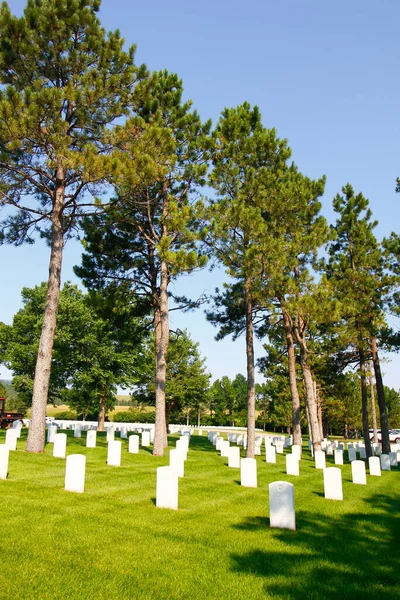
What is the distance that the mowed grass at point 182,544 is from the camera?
15.4ft

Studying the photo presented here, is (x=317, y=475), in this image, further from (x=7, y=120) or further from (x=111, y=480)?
(x=7, y=120)

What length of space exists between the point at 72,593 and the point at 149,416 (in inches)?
2152

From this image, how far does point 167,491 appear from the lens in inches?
323

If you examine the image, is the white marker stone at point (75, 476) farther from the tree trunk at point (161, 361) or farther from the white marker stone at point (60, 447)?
the tree trunk at point (161, 361)

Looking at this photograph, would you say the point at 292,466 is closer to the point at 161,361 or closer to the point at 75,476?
the point at 161,361

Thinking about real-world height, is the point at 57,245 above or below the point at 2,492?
above

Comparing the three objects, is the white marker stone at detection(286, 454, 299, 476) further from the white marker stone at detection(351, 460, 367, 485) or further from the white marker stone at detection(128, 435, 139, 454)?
the white marker stone at detection(128, 435, 139, 454)

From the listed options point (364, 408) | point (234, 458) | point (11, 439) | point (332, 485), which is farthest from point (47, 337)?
point (364, 408)

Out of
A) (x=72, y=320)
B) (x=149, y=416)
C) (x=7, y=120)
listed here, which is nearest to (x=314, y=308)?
(x=7, y=120)

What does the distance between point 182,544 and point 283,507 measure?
2.26 metres

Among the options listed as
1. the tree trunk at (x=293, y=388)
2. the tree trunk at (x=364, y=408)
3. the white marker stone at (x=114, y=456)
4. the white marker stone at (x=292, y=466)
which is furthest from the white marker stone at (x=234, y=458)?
the tree trunk at (x=364, y=408)

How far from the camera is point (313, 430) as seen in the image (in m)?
21.6

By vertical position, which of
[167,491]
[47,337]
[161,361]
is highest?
[47,337]

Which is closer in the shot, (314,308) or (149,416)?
(314,308)
